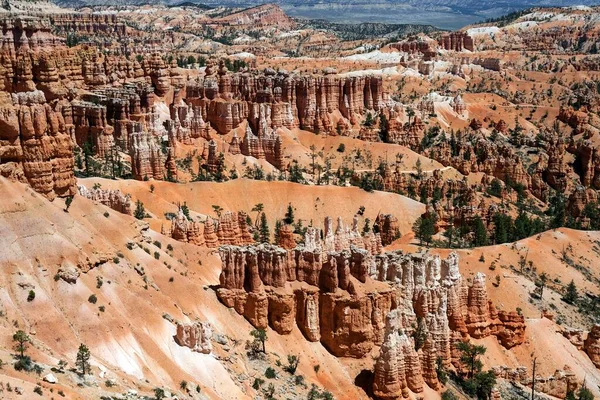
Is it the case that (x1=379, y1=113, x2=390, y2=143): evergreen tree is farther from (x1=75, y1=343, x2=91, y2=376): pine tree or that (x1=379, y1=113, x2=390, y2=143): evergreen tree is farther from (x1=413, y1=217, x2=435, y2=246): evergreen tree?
(x1=75, y1=343, x2=91, y2=376): pine tree

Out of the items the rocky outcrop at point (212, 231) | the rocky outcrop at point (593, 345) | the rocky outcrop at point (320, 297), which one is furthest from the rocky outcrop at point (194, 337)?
the rocky outcrop at point (593, 345)

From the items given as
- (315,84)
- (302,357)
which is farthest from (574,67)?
(302,357)

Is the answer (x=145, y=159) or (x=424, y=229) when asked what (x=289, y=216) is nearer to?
(x=424, y=229)

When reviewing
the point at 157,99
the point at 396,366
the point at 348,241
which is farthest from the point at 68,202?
the point at 157,99

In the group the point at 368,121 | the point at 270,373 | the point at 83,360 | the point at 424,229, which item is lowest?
the point at 424,229

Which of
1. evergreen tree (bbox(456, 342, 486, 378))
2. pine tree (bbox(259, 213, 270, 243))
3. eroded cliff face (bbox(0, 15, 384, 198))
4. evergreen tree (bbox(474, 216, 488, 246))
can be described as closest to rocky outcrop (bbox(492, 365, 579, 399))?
evergreen tree (bbox(456, 342, 486, 378))
